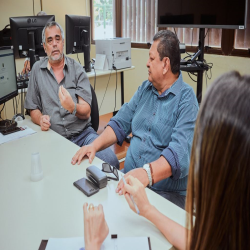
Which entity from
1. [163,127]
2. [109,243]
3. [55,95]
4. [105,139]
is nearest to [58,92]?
[55,95]

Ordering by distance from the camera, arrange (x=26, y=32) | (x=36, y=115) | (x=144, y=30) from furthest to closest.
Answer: (x=144, y=30) → (x=26, y=32) → (x=36, y=115)

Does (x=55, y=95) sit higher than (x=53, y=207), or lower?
higher

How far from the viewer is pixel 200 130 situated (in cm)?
58

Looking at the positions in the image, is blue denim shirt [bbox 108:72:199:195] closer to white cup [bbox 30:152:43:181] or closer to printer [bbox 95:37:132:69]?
white cup [bbox 30:152:43:181]

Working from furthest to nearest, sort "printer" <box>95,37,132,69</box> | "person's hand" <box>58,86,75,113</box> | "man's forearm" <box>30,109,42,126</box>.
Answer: "printer" <box>95,37,132,69</box> < "man's forearm" <box>30,109,42,126</box> < "person's hand" <box>58,86,75,113</box>

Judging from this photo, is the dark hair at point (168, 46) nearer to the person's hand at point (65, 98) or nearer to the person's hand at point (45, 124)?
the person's hand at point (65, 98)

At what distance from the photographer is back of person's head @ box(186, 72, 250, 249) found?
0.53 metres

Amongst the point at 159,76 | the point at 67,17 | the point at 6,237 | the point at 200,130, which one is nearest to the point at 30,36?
the point at 67,17

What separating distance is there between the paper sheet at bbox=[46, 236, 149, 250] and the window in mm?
2641

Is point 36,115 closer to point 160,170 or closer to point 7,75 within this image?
point 7,75

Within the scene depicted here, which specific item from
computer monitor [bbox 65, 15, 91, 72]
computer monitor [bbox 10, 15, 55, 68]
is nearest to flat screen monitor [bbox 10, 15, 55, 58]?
computer monitor [bbox 10, 15, 55, 68]

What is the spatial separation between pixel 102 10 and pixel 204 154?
4658 millimetres

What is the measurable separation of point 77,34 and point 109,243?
2.45 m

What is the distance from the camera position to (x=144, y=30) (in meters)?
4.11
